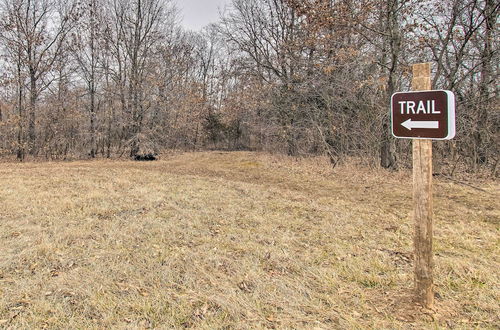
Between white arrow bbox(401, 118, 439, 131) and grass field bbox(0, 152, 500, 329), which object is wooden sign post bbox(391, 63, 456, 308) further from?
grass field bbox(0, 152, 500, 329)

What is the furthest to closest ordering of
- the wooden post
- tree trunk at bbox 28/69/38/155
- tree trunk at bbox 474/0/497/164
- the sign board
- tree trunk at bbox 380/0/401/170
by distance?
tree trunk at bbox 28/69/38/155, tree trunk at bbox 380/0/401/170, tree trunk at bbox 474/0/497/164, the wooden post, the sign board

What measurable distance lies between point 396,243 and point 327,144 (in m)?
7.36

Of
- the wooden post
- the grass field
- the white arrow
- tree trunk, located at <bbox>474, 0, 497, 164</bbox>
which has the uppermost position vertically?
tree trunk, located at <bbox>474, 0, 497, 164</bbox>

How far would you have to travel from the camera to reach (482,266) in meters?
Answer: 2.83

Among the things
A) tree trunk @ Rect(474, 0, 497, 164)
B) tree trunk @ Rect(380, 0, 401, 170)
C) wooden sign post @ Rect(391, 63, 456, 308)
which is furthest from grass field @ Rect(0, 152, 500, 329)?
tree trunk @ Rect(380, 0, 401, 170)

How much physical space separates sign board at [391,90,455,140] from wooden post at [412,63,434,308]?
0.35ft

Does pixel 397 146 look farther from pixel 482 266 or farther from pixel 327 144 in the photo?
pixel 482 266

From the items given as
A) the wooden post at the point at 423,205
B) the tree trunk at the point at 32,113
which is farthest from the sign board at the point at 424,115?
the tree trunk at the point at 32,113

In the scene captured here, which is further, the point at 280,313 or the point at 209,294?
the point at 209,294

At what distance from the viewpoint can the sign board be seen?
6.15 ft

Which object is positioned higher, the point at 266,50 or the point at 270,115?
the point at 266,50

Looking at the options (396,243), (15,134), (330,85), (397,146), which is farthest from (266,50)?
(396,243)

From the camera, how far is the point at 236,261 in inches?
120

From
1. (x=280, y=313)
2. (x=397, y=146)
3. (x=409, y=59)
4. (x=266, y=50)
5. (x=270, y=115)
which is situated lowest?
(x=280, y=313)
